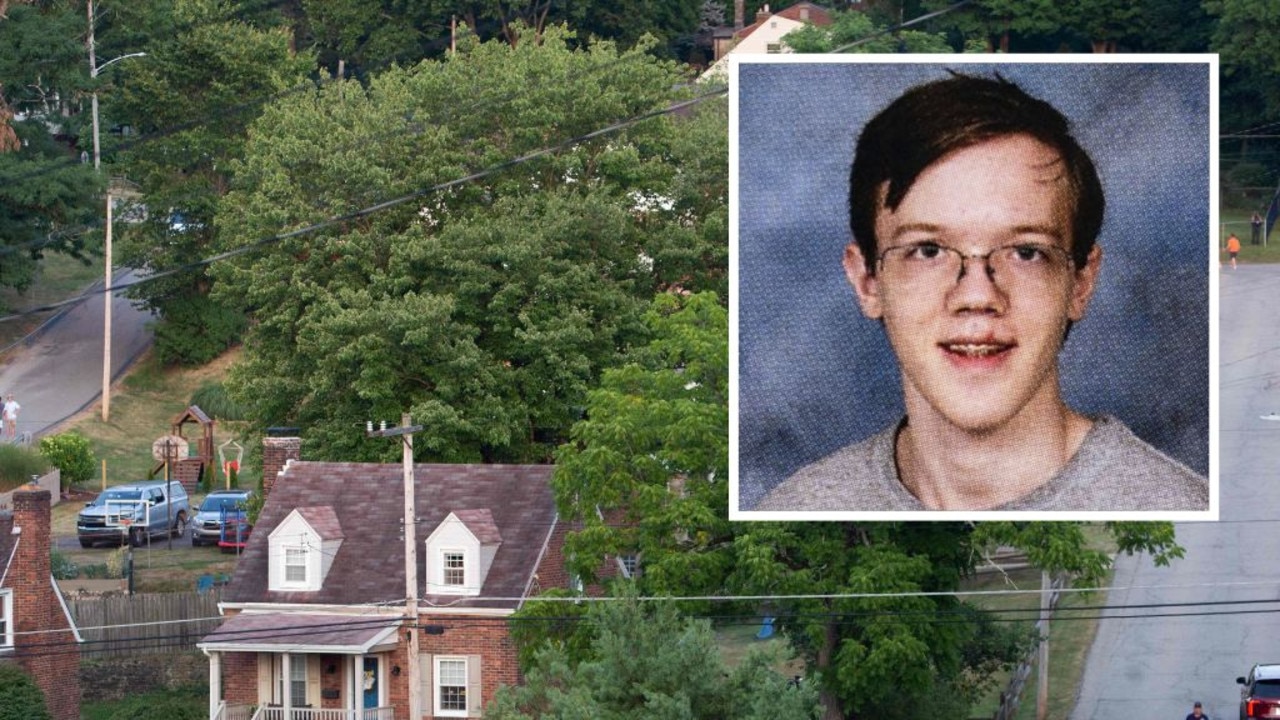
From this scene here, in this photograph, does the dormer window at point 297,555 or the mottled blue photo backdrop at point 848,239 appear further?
the dormer window at point 297,555

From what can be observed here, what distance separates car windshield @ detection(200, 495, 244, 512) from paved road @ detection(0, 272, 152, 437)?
43.1 ft

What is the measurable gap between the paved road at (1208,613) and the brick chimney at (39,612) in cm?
1775

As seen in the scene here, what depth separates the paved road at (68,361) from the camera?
64938mm

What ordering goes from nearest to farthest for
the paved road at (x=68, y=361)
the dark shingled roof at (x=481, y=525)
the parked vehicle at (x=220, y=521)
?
the dark shingled roof at (x=481, y=525)
the parked vehicle at (x=220, y=521)
the paved road at (x=68, y=361)

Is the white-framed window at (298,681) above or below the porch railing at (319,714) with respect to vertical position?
above

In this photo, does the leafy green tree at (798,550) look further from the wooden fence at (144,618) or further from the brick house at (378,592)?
the wooden fence at (144,618)

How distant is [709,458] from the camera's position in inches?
1262

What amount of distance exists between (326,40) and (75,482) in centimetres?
3982

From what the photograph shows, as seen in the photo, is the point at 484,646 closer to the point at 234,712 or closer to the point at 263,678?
the point at 263,678

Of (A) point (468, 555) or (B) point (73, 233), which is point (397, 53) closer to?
(B) point (73, 233)

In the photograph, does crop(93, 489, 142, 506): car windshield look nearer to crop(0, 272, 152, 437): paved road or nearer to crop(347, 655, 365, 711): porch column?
crop(0, 272, 152, 437): paved road

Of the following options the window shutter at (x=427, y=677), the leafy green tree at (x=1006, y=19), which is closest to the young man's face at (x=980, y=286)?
the window shutter at (x=427, y=677)

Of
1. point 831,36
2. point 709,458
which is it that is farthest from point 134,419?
point 709,458

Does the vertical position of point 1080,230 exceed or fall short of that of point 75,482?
it exceeds it
